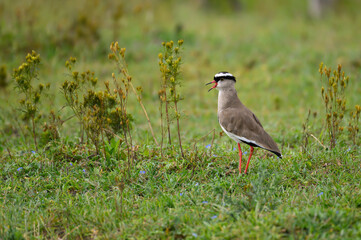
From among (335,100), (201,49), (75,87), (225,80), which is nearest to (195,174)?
(225,80)

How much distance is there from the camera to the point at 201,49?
37.4 feet

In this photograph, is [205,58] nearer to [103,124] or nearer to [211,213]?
[103,124]

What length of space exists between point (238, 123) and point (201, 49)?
23.4 ft

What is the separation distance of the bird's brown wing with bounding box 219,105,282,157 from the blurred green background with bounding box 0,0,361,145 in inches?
64.3

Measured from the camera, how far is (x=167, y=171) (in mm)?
4680

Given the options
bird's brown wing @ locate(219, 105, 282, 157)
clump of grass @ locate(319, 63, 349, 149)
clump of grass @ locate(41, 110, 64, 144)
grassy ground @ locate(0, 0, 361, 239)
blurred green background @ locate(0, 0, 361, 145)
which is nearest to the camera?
grassy ground @ locate(0, 0, 361, 239)

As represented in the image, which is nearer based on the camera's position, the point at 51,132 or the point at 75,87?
the point at 75,87

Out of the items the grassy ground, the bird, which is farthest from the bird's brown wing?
the grassy ground

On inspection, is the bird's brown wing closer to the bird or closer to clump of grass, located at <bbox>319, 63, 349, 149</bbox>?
the bird

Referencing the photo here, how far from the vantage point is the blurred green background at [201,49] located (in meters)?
8.12

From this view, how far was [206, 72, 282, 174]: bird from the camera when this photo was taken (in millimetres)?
4438

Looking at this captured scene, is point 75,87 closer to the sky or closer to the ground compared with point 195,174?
closer to the sky

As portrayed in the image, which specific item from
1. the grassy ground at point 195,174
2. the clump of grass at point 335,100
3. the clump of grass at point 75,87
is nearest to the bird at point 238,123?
the grassy ground at point 195,174

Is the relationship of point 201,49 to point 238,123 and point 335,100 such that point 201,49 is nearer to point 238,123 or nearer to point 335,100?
point 335,100
